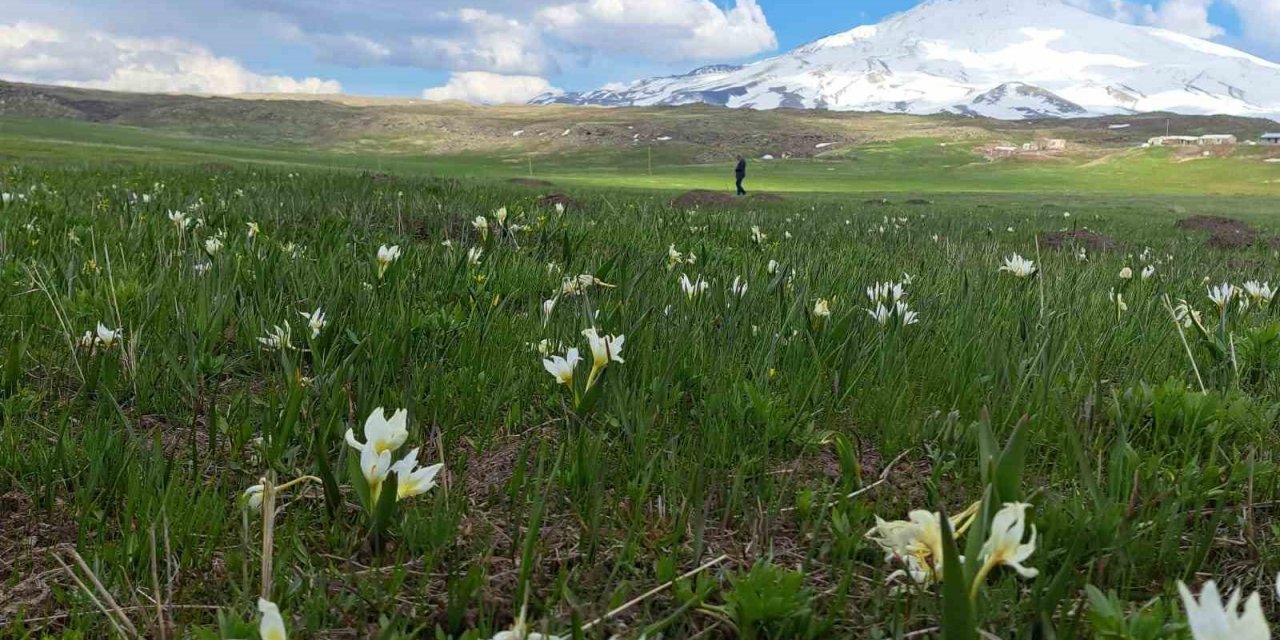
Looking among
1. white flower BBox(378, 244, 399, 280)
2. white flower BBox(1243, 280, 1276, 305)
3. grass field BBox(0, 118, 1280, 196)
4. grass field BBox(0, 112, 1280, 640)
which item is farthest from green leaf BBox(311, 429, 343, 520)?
grass field BBox(0, 118, 1280, 196)

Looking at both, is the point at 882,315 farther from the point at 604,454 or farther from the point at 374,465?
the point at 374,465

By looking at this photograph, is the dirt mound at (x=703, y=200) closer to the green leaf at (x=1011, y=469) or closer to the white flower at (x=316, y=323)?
the white flower at (x=316, y=323)

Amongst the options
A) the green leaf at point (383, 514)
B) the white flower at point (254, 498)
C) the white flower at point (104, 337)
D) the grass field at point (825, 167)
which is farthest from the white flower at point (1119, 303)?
the grass field at point (825, 167)

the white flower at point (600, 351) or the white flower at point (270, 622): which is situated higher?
the white flower at point (600, 351)

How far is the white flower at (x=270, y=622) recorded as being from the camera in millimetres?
1089

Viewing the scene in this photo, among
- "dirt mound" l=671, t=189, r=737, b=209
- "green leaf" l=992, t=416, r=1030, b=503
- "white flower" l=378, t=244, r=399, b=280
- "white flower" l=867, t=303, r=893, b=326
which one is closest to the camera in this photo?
"green leaf" l=992, t=416, r=1030, b=503

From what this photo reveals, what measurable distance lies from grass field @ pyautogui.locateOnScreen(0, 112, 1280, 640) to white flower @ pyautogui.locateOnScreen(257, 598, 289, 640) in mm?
159

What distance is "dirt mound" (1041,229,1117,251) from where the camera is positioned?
10.1 meters

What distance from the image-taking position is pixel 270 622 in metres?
1.10

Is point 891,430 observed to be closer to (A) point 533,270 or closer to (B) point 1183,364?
(B) point 1183,364

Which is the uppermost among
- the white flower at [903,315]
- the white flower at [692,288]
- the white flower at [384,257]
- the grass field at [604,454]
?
the white flower at [384,257]

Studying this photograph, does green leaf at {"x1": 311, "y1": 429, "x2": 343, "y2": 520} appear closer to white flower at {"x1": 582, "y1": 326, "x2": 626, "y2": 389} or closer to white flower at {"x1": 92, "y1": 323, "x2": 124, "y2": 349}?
white flower at {"x1": 582, "y1": 326, "x2": 626, "y2": 389}

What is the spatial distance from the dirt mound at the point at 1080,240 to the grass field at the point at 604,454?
20.8 ft

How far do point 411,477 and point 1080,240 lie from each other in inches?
429
